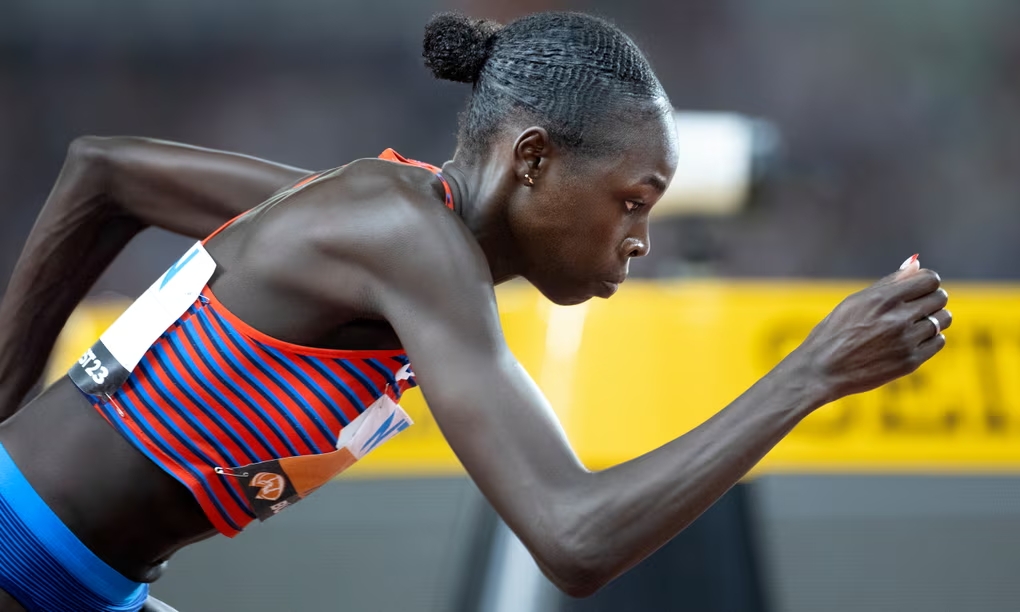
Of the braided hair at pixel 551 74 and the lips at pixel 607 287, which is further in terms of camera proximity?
the lips at pixel 607 287

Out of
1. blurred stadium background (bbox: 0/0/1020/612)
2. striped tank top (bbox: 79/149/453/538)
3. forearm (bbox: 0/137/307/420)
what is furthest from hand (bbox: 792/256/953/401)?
blurred stadium background (bbox: 0/0/1020/612)

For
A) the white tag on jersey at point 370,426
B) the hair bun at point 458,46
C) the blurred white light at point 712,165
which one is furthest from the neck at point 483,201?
the blurred white light at point 712,165

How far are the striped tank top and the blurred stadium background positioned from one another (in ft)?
4.24

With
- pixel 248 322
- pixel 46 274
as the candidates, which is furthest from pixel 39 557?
pixel 46 274

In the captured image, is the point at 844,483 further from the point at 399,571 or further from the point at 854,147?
the point at 854,147

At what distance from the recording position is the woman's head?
55.2 inches


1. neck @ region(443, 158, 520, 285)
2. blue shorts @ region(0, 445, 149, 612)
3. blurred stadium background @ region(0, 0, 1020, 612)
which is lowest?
blurred stadium background @ region(0, 0, 1020, 612)

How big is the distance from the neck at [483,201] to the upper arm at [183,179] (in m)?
0.39

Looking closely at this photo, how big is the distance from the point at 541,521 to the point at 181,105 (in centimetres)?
741

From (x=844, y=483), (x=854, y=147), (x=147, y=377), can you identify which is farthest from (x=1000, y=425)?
(x=854, y=147)

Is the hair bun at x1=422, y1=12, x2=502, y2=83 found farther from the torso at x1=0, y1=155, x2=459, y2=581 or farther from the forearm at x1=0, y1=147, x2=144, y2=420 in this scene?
the forearm at x1=0, y1=147, x2=144, y2=420

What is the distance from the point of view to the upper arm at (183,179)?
70.0 inches

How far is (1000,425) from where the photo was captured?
3105 mm

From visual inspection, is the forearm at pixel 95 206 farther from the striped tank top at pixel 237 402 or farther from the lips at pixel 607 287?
the lips at pixel 607 287
